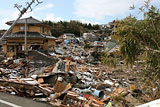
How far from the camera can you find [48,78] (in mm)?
9453

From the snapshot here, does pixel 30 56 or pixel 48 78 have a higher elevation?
pixel 30 56

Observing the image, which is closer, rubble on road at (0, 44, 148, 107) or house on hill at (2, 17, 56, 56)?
rubble on road at (0, 44, 148, 107)

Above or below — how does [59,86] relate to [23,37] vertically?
below

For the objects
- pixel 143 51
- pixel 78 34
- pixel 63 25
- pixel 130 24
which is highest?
pixel 63 25

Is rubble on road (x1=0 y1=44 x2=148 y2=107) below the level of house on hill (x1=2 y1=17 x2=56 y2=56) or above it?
below

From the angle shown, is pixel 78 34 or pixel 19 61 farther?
pixel 78 34

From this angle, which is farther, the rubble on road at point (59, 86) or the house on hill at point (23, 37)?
the house on hill at point (23, 37)

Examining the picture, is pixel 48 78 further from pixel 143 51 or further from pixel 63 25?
pixel 63 25

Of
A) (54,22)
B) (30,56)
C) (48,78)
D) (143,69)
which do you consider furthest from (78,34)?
(143,69)

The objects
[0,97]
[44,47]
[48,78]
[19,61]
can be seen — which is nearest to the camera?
[0,97]

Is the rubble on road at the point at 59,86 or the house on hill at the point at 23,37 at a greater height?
the house on hill at the point at 23,37

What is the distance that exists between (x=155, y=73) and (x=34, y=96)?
5.20 metres

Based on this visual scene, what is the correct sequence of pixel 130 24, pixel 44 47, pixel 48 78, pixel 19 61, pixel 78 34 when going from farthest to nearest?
1. pixel 78 34
2. pixel 44 47
3. pixel 19 61
4. pixel 48 78
5. pixel 130 24

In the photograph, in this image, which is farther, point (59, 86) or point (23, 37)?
point (23, 37)
